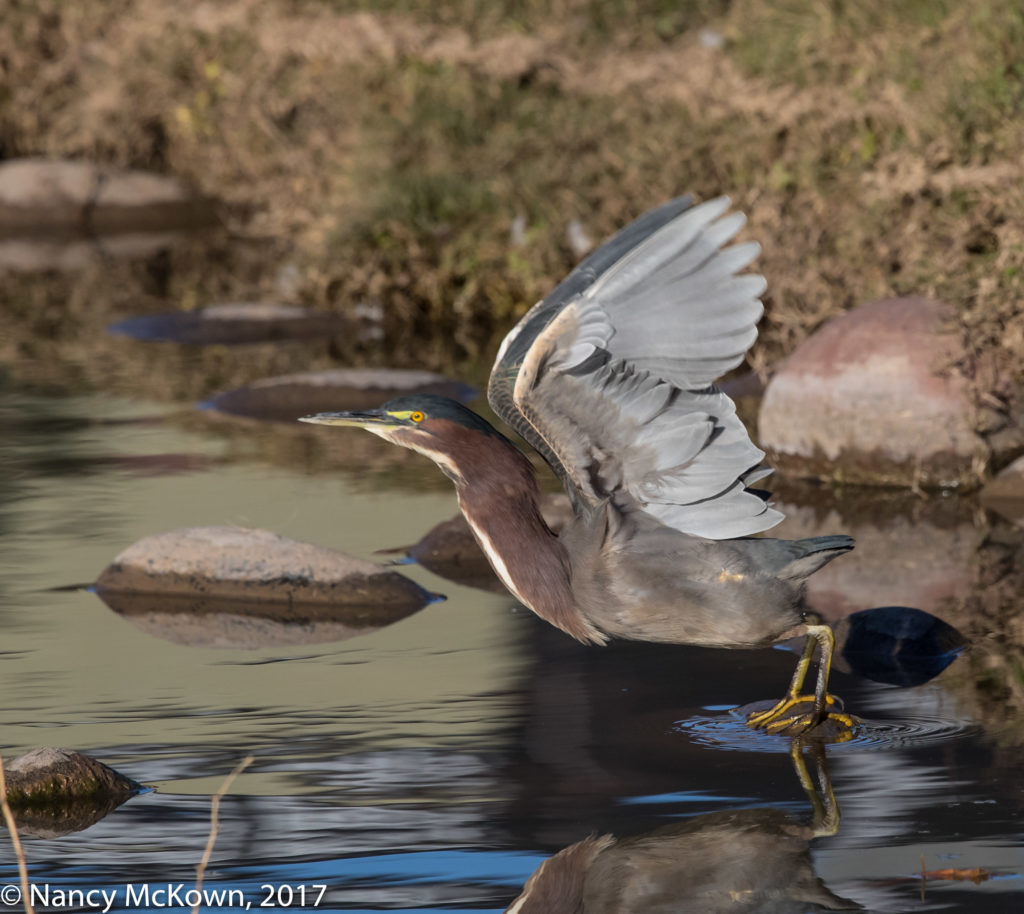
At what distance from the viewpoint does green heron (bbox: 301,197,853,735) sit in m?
5.07

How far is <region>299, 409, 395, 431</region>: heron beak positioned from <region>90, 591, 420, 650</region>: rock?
203 centimetres

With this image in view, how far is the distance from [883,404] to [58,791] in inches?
209

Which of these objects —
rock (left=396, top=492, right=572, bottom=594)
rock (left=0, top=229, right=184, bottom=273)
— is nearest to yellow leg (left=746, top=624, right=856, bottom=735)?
rock (left=396, top=492, right=572, bottom=594)

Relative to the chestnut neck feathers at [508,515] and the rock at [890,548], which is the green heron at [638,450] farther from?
the rock at [890,548]

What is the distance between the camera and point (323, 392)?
11852mm

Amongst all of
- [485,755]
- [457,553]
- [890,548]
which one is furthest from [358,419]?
[890,548]

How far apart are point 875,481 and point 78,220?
1504 centimetres

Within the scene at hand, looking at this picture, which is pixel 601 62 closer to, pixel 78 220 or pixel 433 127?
pixel 433 127

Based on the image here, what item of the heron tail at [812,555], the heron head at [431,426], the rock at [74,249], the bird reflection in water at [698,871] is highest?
the heron head at [431,426]

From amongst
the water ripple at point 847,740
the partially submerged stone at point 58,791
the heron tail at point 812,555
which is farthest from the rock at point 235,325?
the heron tail at point 812,555

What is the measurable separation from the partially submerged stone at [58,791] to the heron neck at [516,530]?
126 cm

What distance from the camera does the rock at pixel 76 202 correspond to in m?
22.7

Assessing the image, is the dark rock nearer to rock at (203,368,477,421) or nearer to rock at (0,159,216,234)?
rock at (203,368,477,421)

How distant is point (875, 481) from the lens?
383 inches
